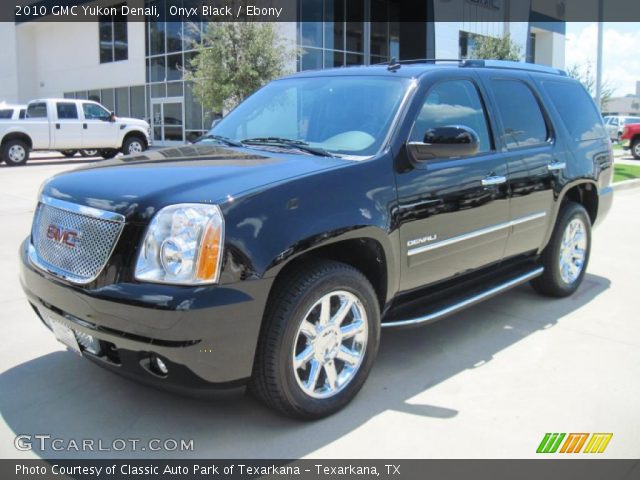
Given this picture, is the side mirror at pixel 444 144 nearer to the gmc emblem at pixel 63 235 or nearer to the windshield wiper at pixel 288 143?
the windshield wiper at pixel 288 143

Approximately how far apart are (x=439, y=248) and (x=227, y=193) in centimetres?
156

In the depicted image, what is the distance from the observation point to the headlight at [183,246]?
8.95 ft

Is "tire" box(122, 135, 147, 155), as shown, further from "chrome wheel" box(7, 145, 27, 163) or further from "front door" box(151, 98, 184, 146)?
"front door" box(151, 98, 184, 146)

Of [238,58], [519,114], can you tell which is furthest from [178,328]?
[238,58]

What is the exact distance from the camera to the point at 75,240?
3051 millimetres

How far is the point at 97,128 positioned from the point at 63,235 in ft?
60.9

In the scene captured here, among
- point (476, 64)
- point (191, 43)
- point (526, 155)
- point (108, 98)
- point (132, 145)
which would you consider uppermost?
point (191, 43)

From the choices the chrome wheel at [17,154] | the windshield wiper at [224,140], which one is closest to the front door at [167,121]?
the chrome wheel at [17,154]

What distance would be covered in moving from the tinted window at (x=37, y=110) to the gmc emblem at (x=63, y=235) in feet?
60.0

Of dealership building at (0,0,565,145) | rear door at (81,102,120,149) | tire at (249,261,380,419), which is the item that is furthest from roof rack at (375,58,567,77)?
rear door at (81,102,120,149)

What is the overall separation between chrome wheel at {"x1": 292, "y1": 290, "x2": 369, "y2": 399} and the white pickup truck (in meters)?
17.1

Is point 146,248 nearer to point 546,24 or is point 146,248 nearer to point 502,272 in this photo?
point 502,272

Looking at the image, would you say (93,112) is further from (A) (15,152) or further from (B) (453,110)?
(B) (453,110)

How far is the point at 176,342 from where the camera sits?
2.69 meters
